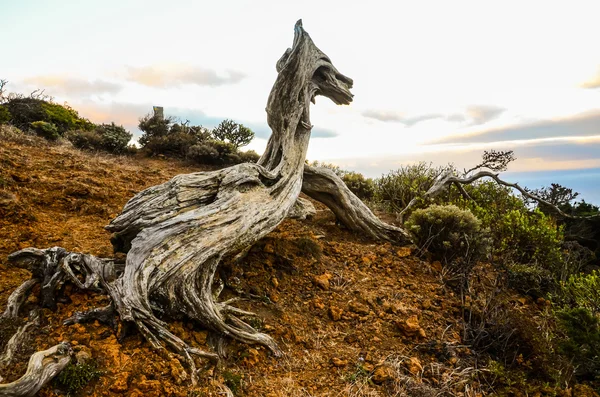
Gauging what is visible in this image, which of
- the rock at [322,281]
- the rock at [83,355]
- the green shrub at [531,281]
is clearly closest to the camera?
the rock at [83,355]

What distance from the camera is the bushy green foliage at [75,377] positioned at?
282 cm

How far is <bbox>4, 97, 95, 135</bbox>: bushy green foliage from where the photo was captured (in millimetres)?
15188

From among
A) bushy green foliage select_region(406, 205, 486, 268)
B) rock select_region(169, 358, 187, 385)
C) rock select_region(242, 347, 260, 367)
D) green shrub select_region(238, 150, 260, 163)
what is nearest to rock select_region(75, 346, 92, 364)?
rock select_region(169, 358, 187, 385)

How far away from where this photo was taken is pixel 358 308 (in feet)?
15.6

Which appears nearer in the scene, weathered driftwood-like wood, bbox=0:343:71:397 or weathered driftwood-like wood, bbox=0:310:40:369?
weathered driftwood-like wood, bbox=0:343:71:397

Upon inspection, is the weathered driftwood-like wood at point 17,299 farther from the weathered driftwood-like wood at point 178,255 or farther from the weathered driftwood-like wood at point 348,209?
the weathered driftwood-like wood at point 348,209

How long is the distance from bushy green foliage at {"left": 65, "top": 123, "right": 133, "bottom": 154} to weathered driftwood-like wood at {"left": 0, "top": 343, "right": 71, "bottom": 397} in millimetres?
12086

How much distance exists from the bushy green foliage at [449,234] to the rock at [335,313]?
256 centimetres

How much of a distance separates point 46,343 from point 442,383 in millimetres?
3655

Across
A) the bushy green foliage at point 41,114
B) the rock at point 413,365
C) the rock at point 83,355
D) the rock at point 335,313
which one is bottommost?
the rock at point 413,365

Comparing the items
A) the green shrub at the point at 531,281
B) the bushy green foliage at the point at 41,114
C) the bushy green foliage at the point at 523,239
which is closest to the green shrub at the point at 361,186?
the bushy green foliage at the point at 523,239

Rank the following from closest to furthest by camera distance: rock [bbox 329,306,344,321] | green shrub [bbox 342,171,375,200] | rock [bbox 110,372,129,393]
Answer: rock [bbox 110,372,129,393] → rock [bbox 329,306,344,321] → green shrub [bbox 342,171,375,200]

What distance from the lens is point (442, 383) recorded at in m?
3.71

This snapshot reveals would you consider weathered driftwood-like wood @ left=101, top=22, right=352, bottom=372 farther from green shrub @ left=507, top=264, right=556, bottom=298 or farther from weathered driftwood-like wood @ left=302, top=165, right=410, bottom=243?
green shrub @ left=507, top=264, right=556, bottom=298
